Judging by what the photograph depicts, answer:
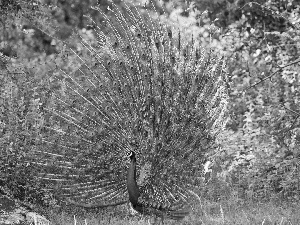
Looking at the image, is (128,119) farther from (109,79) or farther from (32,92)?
(32,92)

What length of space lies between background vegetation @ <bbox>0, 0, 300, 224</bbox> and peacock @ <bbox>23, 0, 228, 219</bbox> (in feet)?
1.34

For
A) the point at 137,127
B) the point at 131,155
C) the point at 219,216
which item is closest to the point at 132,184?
the point at 131,155

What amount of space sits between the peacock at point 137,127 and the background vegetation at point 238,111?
1.34ft

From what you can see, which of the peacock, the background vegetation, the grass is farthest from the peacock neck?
the background vegetation

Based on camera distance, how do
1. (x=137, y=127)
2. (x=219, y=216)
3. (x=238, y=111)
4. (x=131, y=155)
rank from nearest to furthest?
(x=131, y=155), (x=137, y=127), (x=219, y=216), (x=238, y=111)

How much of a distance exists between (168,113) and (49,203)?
2041 millimetres

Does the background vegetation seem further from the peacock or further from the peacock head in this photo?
the peacock head

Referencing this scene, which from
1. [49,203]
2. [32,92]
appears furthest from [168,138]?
[32,92]

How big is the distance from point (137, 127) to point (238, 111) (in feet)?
15.3

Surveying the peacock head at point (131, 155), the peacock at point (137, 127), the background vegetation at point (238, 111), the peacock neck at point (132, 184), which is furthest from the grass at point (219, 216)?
the peacock head at point (131, 155)

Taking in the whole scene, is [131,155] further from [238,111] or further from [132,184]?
[238,111]

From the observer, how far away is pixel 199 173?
768 cm

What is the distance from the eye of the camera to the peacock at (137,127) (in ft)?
24.0

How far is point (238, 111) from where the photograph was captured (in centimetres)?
1161
